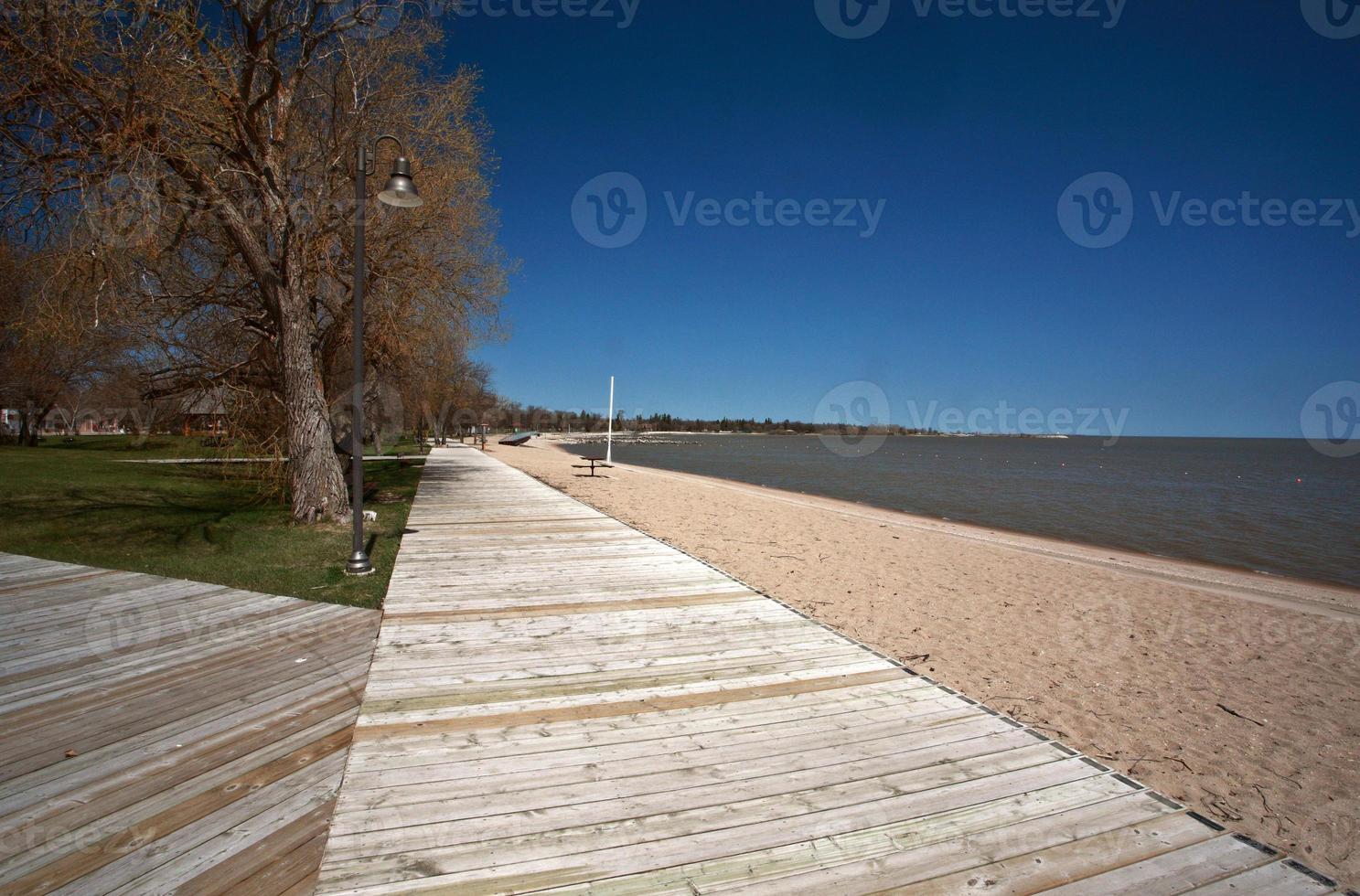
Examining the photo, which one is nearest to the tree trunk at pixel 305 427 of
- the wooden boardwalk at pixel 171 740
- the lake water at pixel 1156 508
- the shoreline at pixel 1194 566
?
the wooden boardwalk at pixel 171 740

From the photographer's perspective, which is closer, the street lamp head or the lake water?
the street lamp head

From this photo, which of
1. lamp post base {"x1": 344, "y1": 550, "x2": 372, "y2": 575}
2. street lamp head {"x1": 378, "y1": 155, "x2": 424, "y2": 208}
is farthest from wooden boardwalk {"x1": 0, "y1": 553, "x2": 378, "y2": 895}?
street lamp head {"x1": 378, "y1": 155, "x2": 424, "y2": 208}

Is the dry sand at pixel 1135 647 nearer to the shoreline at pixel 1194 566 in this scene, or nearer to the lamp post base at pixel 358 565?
the shoreline at pixel 1194 566

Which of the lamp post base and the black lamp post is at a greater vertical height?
the black lamp post

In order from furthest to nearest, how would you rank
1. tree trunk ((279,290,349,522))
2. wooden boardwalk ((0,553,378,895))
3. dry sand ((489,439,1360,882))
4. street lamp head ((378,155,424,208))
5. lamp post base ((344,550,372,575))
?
tree trunk ((279,290,349,522)) → lamp post base ((344,550,372,575)) → street lamp head ((378,155,424,208)) → dry sand ((489,439,1360,882)) → wooden boardwalk ((0,553,378,895))

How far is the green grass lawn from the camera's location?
5.96 m

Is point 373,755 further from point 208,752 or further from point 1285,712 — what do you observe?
point 1285,712

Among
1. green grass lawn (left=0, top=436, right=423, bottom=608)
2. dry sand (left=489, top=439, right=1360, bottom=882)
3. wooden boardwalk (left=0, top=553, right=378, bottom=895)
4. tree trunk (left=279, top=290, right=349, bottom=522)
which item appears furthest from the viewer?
tree trunk (left=279, top=290, right=349, bottom=522)

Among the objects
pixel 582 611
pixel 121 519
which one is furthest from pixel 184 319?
pixel 582 611

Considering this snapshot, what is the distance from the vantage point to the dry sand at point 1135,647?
3742mm

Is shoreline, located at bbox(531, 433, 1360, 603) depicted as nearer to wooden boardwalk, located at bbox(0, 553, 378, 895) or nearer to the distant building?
wooden boardwalk, located at bbox(0, 553, 378, 895)

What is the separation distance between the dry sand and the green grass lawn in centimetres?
476

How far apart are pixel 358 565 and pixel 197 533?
4.12 metres

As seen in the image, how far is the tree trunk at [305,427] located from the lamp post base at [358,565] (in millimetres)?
3718
